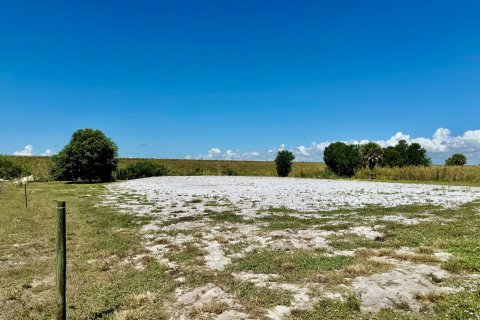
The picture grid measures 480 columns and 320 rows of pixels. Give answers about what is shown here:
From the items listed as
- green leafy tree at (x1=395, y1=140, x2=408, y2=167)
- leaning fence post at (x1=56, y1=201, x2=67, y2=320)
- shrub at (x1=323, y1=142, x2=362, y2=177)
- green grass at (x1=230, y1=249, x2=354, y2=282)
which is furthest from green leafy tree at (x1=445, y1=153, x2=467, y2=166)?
leaning fence post at (x1=56, y1=201, x2=67, y2=320)

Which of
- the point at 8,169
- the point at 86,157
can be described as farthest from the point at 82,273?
the point at 8,169

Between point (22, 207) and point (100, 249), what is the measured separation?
11628 mm

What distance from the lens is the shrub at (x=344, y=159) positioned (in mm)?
61656

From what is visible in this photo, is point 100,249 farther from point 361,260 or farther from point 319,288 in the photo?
point 361,260

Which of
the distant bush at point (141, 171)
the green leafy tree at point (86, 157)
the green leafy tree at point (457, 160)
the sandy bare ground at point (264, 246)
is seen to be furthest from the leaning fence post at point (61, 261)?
the green leafy tree at point (457, 160)

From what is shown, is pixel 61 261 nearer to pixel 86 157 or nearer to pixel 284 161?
pixel 86 157

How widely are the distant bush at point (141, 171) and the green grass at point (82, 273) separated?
1635 inches

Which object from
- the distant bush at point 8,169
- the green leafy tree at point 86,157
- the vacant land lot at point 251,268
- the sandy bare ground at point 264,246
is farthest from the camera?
the distant bush at point 8,169

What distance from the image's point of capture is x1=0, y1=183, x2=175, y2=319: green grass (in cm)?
565

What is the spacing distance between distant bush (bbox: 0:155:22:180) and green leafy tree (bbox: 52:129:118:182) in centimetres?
561

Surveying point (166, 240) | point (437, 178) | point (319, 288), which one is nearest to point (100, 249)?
point (166, 240)

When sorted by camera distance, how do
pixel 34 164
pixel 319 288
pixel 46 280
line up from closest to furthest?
pixel 319 288
pixel 46 280
pixel 34 164

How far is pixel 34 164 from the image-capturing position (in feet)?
162

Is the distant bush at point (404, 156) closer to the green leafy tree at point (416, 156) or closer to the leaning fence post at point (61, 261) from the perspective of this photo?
the green leafy tree at point (416, 156)
